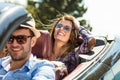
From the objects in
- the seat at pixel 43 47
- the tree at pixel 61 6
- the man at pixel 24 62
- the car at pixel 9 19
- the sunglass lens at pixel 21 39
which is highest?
the car at pixel 9 19

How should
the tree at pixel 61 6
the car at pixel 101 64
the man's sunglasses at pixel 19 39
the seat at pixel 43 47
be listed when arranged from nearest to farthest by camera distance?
the man's sunglasses at pixel 19 39 < the car at pixel 101 64 < the seat at pixel 43 47 < the tree at pixel 61 6

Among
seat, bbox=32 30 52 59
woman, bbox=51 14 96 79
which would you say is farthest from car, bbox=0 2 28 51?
woman, bbox=51 14 96 79

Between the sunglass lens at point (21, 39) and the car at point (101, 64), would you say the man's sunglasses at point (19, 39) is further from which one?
the car at point (101, 64)

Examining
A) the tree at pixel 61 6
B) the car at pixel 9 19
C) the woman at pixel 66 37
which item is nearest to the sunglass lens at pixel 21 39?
the car at pixel 9 19

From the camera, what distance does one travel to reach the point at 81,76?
310cm

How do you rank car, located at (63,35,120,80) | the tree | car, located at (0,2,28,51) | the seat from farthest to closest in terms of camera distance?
the tree, the seat, car, located at (63,35,120,80), car, located at (0,2,28,51)

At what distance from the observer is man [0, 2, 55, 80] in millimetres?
2533

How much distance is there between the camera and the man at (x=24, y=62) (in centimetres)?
253

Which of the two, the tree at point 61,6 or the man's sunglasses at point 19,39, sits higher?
the man's sunglasses at point 19,39

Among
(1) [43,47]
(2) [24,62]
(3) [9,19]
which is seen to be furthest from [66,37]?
(3) [9,19]

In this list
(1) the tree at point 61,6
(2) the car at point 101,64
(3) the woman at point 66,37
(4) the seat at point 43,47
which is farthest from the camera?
(1) the tree at point 61,6

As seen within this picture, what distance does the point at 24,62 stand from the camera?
2828 millimetres

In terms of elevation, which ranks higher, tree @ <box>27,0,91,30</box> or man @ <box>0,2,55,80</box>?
man @ <box>0,2,55,80</box>

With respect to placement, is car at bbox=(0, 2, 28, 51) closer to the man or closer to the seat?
the man
